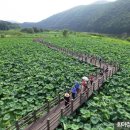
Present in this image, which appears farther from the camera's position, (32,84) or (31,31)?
(31,31)

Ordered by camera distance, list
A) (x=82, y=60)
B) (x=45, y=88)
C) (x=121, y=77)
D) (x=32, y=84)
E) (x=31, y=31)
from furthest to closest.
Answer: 1. (x=31, y=31)
2. (x=82, y=60)
3. (x=121, y=77)
4. (x=32, y=84)
5. (x=45, y=88)

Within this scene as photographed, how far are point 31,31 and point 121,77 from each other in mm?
116530

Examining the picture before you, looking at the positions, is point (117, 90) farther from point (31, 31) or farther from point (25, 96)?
point (31, 31)

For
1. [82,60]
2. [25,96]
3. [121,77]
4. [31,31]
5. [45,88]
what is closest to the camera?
[25,96]

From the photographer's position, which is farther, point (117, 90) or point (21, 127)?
point (117, 90)

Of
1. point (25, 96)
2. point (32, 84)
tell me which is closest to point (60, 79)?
point (32, 84)

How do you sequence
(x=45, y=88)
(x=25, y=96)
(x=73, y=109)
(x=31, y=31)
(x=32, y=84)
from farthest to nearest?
(x=31, y=31) → (x=32, y=84) → (x=45, y=88) → (x=25, y=96) → (x=73, y=109)

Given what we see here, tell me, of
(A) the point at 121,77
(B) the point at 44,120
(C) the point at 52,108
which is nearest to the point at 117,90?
(A) the point at 121,77

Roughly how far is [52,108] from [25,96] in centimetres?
505

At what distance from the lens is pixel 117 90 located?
25734mm

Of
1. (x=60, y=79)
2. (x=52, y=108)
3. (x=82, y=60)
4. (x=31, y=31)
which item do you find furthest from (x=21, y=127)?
(x=31, y=31)

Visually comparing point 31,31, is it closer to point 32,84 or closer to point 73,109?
point 32,84

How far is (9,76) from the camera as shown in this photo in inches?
1283

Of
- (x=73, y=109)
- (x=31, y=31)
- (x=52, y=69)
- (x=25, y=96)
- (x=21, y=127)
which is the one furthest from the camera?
(x=31, y=31)
